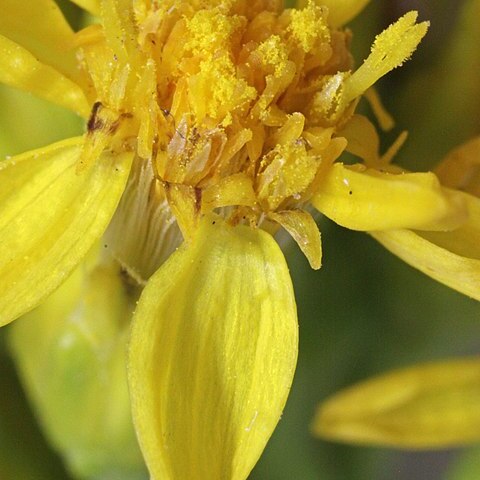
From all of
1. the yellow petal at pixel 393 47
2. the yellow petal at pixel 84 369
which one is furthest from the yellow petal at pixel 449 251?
the yellow petal at pixel 84 369

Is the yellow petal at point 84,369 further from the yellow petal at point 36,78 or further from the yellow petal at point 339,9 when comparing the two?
the yellow petal at point 339,9

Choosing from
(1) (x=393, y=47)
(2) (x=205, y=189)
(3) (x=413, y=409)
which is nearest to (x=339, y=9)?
(1) (x=393, y=47)

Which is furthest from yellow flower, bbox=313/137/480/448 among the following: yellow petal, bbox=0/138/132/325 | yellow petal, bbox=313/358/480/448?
yellow petal, bbox=0/138/132/325

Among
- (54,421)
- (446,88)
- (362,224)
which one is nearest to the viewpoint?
(362,224)

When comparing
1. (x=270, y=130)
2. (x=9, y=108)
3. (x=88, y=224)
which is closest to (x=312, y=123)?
(x=270, y=130)

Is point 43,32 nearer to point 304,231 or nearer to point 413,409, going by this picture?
point 304,231

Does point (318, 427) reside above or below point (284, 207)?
below

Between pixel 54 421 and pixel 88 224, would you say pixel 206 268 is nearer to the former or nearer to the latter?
pixel 88 224

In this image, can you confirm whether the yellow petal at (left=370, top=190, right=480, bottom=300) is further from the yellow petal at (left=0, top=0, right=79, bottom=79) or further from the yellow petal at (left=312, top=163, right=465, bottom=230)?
the yellow petal at (left=0, top=0, right=79, bottom=79)
